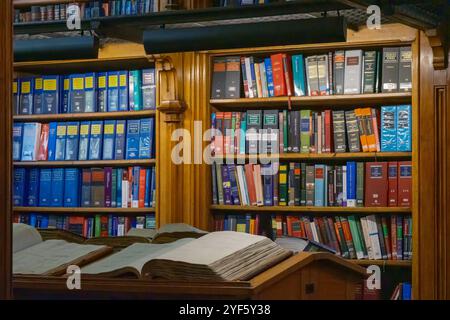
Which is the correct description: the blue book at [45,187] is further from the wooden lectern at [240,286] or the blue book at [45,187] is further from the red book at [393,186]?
the wooden lectern at [240,286]

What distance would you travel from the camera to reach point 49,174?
5.64 meters

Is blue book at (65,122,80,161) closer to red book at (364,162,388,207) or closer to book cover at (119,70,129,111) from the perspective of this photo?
book cover at (119,70,129,111)

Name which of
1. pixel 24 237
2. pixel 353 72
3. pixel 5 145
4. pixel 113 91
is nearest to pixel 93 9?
pixel 113 91

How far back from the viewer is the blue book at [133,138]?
534 centimetres

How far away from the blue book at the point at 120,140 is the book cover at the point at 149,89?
218 mm

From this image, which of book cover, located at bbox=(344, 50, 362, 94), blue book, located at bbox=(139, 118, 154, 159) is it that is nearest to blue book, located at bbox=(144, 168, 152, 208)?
blue book, located at bbox=(139, 118, 154, 159)

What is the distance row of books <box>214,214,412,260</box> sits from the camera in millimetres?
4781

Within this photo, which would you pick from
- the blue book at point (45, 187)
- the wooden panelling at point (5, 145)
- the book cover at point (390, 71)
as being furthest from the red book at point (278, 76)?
the wooden panelling at point (5, 145)

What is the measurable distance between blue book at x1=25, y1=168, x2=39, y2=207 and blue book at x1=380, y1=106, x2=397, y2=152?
98.1 inches

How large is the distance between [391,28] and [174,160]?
1598 millimetres

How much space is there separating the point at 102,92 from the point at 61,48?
44.0 inches
